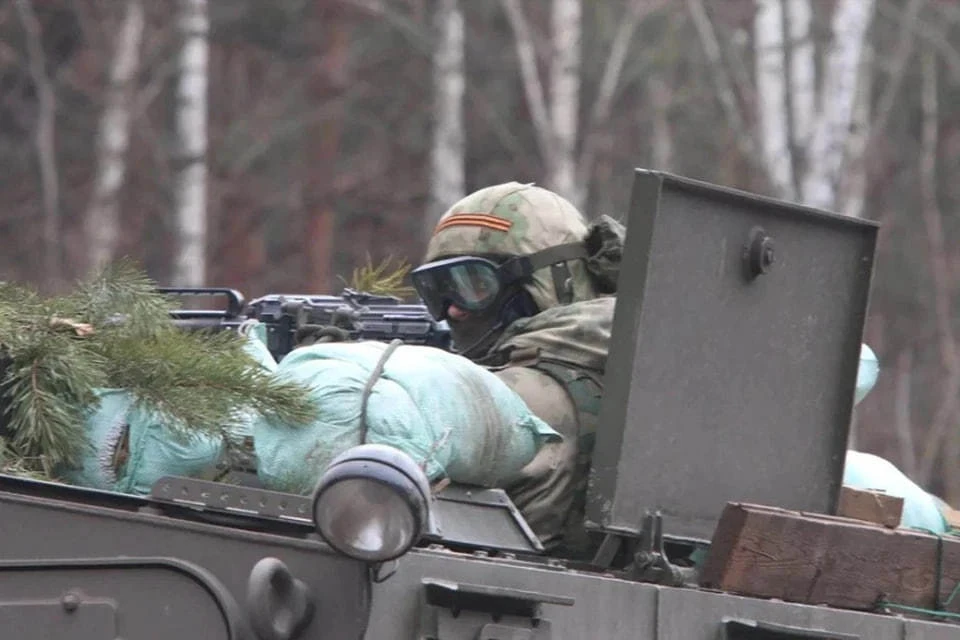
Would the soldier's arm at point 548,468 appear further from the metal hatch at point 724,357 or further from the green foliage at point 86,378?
the green foliage at point 86,378

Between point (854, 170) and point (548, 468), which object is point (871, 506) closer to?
point (548, 468)

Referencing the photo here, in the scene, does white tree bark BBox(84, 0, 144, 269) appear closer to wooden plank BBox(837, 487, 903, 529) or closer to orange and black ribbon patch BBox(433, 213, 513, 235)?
orange and black ribbon patch BBox(433, 213, 513, 235)

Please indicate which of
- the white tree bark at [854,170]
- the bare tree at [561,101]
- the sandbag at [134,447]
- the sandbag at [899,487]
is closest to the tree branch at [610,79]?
the bare tree at [561,101]

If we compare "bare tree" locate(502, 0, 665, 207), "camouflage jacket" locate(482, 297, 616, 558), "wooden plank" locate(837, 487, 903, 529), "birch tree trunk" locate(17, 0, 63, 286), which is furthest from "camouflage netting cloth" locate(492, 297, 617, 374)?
"birch tree trunk" locate(17, 0, 63, 286)

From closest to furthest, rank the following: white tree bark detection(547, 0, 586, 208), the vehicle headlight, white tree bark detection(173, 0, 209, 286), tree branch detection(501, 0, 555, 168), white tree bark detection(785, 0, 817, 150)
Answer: the vehicle headlight → white tree bark detection(173, 0, 209, 286) → white tree bark detection(785, 0, 817, 150) → white tree bark detection(547, 0, 586, 208) → tree branch detection(501, 0, 555, 168)

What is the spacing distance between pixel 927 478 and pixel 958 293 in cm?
630

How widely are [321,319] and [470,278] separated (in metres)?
0.63

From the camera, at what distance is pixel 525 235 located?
15.3 feet

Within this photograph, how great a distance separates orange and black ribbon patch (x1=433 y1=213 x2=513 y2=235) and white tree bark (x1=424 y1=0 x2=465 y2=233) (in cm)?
1331

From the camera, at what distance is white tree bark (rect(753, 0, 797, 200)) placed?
16969mm

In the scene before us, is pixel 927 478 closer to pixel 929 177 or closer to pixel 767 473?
pixel 929 177

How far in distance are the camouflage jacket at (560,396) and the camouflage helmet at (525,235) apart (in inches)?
4.4

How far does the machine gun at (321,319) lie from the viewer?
5.04 meters

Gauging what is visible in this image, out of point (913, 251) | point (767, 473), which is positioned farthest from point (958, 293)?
point (767, 473)
